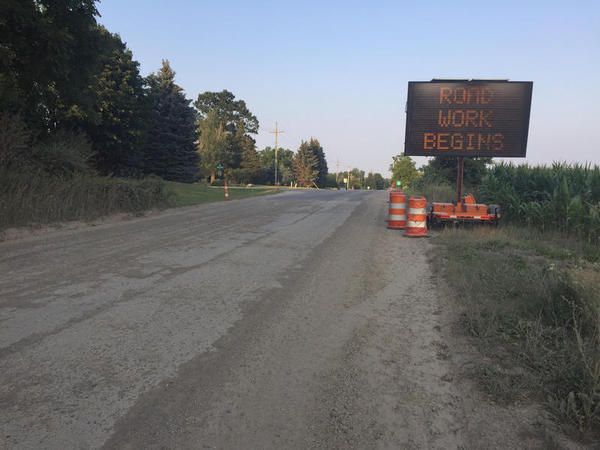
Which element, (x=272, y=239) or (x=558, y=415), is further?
(x=272, y=239)

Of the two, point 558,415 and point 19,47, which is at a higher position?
point 19,47

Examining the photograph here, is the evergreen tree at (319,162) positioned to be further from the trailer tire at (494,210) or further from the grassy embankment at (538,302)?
the grassy embankment at (538,302)

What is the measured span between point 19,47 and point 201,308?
449 inches

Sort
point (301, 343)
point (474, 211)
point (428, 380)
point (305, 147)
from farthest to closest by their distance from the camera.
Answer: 1. point (305, 147)
2. point (474, 211)
3. point (301, 343)
4. point (428, 380)

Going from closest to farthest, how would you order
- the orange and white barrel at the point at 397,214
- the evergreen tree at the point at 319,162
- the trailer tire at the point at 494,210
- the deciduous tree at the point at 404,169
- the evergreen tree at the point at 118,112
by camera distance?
the trailer tire at the point at 494,210
the orange and white barrel at the point at 397,214
the evergreen tree at the point at 118,112
the deciduous tree at the point at 404,169
the evergreen tree at the point at 319,162

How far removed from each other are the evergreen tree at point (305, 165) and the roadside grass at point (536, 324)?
83542 millimetres

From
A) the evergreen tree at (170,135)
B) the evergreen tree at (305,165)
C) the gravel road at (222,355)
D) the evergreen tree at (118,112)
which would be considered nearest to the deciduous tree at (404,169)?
the evergreen tree at (305,165)

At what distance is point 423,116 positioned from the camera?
11.1 m

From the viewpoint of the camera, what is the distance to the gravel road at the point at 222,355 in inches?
94.7

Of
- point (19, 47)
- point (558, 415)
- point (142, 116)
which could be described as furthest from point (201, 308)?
point (142, 116)

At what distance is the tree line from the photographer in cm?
1086

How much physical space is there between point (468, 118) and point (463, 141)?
676 millimetres

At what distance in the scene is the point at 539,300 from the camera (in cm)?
436

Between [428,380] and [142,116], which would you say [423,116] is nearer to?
[428,380]
